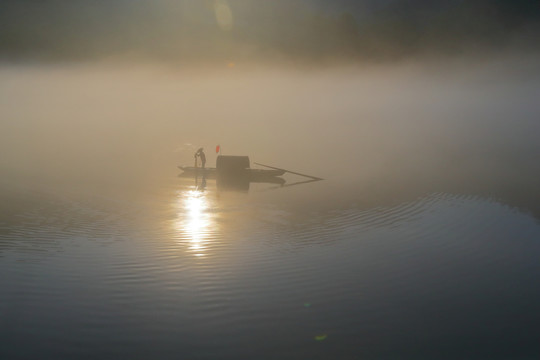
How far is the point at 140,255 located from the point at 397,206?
16.8 m

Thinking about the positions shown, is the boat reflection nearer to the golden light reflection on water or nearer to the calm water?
the calm water

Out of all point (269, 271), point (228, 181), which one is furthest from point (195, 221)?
point (228, 181)

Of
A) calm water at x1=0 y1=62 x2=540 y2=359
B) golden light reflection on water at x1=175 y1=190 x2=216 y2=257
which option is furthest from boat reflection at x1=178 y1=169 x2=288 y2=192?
golden light reflection on water at x1=175 y1=190 x2=216 y2=257

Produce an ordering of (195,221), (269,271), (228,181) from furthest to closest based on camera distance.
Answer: (228,181), (195,221), (269,271)

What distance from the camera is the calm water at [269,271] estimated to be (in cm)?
1168

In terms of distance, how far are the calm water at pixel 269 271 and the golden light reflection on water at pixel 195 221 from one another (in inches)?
5.1

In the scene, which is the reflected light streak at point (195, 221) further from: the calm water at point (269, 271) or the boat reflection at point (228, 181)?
the boat reflection at point (228, 181)

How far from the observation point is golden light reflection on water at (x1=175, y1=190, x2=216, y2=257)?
2014 centimetres

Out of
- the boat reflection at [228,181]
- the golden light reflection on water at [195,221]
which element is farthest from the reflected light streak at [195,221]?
the boat reflection at [228,181]

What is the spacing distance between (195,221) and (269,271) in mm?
9079

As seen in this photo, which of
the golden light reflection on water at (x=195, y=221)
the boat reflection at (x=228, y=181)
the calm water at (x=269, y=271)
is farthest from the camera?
the boat reflection at (x=228, y=181)

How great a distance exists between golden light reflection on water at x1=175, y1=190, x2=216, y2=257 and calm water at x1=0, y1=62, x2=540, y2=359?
0.13m

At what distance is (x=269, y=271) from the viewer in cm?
1667

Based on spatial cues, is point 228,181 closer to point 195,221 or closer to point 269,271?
point 195,221
